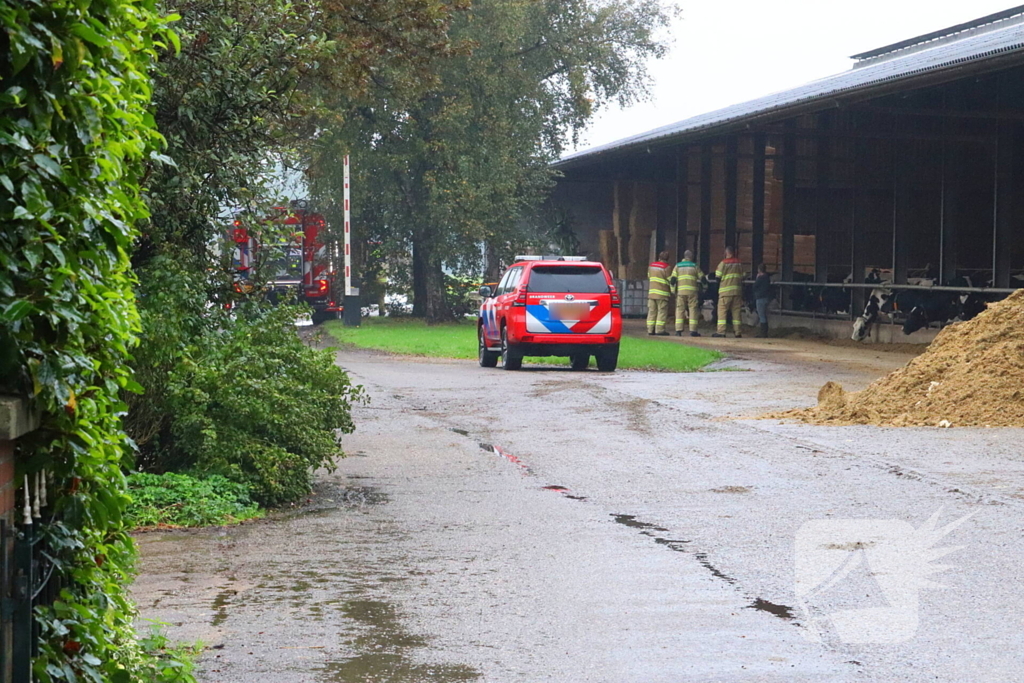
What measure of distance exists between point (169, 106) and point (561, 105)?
35.1 meters

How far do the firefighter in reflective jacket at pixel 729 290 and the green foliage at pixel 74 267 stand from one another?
3033 cm

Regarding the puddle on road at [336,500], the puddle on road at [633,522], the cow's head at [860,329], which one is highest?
the cow's head at [860,329]

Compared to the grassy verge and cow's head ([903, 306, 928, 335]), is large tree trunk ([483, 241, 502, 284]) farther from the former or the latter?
cow's head ([903, 306, 928, 335])

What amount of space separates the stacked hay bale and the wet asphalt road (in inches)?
34.6

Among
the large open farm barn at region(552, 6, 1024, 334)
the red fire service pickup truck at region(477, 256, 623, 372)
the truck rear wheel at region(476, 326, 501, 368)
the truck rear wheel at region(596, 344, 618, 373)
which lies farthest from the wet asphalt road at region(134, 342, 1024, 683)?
the large open farm barn at region(552, 6, 1024, 334)

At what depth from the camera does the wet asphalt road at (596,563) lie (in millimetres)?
5977

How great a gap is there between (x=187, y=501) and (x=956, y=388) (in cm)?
955

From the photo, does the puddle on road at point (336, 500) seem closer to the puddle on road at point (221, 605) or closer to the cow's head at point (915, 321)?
the puddle on road at point (221, 605)

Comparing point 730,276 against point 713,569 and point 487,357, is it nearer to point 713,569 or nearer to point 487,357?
point 487,357

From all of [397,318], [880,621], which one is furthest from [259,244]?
[397,318]

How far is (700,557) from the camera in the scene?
8.16m

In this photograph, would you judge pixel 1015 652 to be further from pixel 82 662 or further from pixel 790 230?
pixel 790 230

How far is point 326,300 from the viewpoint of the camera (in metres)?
44.7

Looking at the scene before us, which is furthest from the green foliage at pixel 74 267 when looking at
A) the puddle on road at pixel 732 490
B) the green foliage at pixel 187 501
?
the puddle on road at pixel 732 490
